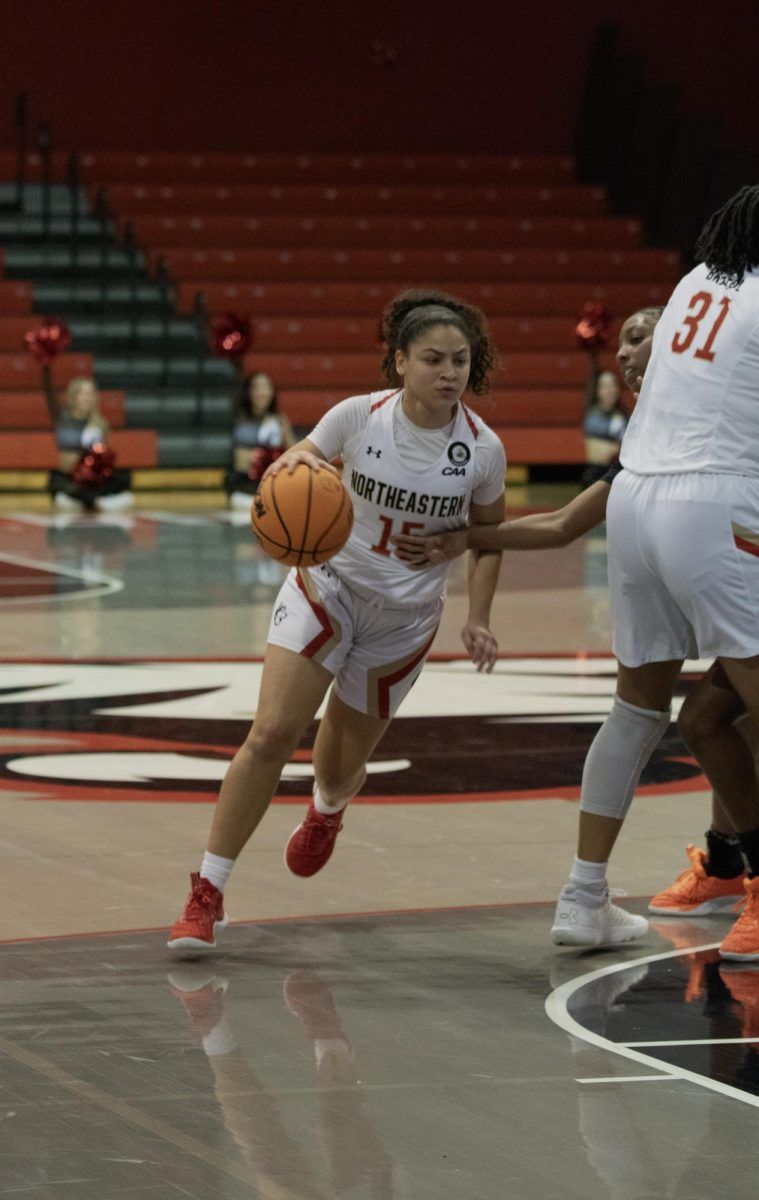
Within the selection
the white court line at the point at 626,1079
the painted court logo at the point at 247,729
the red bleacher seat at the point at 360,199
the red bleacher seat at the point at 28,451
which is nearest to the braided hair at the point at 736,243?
the white court line at the point at 626,1079

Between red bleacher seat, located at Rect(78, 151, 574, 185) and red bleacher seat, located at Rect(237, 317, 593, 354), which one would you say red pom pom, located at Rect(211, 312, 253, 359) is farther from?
red bleacher seat, located at Rect(78, 151, 574, 185)

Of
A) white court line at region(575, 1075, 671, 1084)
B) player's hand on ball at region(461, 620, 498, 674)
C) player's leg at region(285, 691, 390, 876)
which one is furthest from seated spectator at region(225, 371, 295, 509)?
white court line at region(575, 1075, 671, 1084)

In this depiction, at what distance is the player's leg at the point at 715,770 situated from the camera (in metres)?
5.16

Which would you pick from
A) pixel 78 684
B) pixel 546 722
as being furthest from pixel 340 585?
pixel 78 684

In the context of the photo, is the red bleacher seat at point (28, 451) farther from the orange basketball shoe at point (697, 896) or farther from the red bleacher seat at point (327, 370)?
the orange basketball shoe at point (697, 896)

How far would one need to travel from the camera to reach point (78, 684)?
28.5 feet

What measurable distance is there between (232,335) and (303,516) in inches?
544

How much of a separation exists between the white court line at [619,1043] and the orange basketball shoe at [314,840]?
0.90 metres

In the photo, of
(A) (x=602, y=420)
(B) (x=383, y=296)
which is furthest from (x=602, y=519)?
(B) (x=383, y=296)

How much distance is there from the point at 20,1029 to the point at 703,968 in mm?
1622

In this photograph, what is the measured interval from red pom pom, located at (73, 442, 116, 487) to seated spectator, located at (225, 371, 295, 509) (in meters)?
1.10

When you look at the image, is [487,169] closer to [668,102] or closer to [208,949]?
[668,102]

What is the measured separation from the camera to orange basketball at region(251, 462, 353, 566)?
4.71 metres

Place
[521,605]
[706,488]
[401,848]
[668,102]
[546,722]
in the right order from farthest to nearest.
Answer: [668,102] < [521,605] < [546,722] < [401,848] < [706,488]
